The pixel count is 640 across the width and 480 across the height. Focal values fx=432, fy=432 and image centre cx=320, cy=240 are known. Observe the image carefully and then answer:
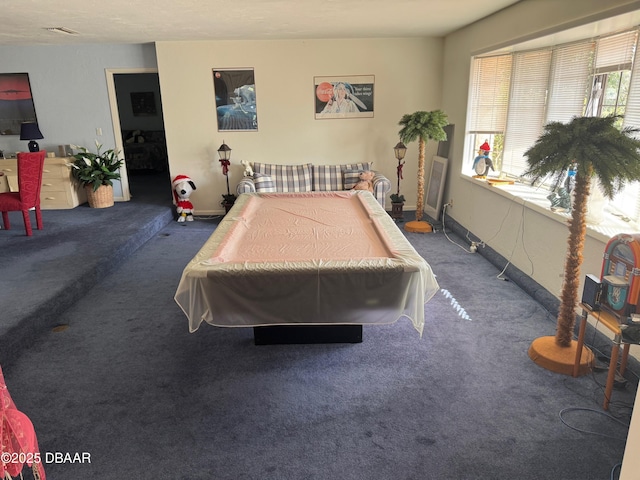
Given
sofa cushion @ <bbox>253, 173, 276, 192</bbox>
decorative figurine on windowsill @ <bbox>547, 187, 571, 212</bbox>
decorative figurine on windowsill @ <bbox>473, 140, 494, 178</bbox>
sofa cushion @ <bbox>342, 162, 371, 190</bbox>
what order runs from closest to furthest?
decorative figurine on windowsill @ <bbox>547, 187, 571, 212</bbox> → decorative figurine on windowsill @ <bbox>473, 140, 494, 178</bbox> → sofa cushion @ <bbox>253, 173, 276, 192</bbox> → sofa cushion @ <bbox>342, 162, 371, 190</bbox>

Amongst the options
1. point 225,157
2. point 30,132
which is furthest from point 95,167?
point 225,157

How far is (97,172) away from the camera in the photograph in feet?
20.7

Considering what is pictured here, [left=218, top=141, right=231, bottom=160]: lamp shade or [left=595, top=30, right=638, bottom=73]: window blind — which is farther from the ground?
[left=595, top=30, right=638, bottom=73]: window blind

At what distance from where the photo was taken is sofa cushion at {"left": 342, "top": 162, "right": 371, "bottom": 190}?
6133 millimetres

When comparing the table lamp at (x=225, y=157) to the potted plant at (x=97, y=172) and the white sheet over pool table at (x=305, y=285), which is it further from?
the white sheet over pool table at (x=305, y=285)

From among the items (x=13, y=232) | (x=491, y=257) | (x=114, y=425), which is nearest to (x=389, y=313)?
(x=114, y=425)

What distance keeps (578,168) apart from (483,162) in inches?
105

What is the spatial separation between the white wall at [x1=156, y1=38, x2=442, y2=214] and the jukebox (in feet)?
14.5

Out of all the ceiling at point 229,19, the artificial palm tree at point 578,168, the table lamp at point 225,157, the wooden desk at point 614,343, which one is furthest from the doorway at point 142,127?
the wooden desk at point 614,343

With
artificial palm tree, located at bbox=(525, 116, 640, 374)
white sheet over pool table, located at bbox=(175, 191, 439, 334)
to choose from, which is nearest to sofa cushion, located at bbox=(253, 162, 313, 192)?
white sheet over pool table, located at bbox=(175, 191, 439, 334)

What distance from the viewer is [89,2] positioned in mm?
3590

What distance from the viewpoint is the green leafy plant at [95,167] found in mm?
6277

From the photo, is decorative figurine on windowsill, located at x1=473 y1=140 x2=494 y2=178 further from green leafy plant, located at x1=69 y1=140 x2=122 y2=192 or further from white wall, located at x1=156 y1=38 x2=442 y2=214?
green leafy plant, located at x1=69 y1=140 x2=122 y2=192

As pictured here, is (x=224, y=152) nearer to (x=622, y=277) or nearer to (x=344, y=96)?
(x=344, y=96)
